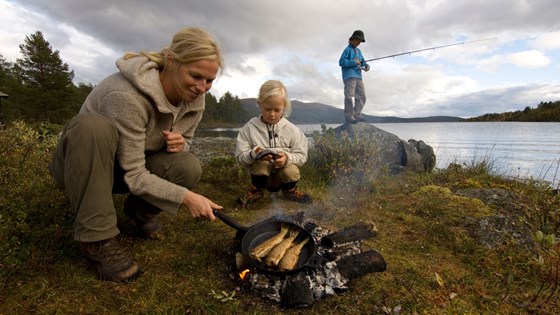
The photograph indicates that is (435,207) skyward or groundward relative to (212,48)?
groundward

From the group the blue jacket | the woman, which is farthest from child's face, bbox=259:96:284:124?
the blue jacket

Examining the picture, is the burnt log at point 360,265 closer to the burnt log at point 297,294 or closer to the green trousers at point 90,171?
the burnt log at point 297,294

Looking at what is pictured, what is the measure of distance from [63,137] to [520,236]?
4.18 meters

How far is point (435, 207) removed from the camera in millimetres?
3932

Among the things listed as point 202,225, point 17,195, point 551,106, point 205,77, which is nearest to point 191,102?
point 205,77

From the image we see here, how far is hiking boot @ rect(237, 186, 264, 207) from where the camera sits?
4113mm

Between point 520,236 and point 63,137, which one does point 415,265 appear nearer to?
point 520,236

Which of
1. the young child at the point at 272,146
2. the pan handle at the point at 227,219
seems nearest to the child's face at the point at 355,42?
the young child at the point at 272,146

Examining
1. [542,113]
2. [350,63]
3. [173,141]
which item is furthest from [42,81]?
[542,113]

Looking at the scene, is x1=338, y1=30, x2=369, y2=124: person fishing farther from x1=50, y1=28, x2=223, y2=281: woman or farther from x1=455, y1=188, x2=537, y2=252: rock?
x1=50, y1=28, x2=223, y2=281: woman

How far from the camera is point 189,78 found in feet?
7.24

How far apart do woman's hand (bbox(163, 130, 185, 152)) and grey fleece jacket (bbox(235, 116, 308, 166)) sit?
1.40 meters

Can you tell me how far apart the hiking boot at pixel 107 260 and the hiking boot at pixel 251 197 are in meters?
2.03

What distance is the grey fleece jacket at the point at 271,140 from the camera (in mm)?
4035
